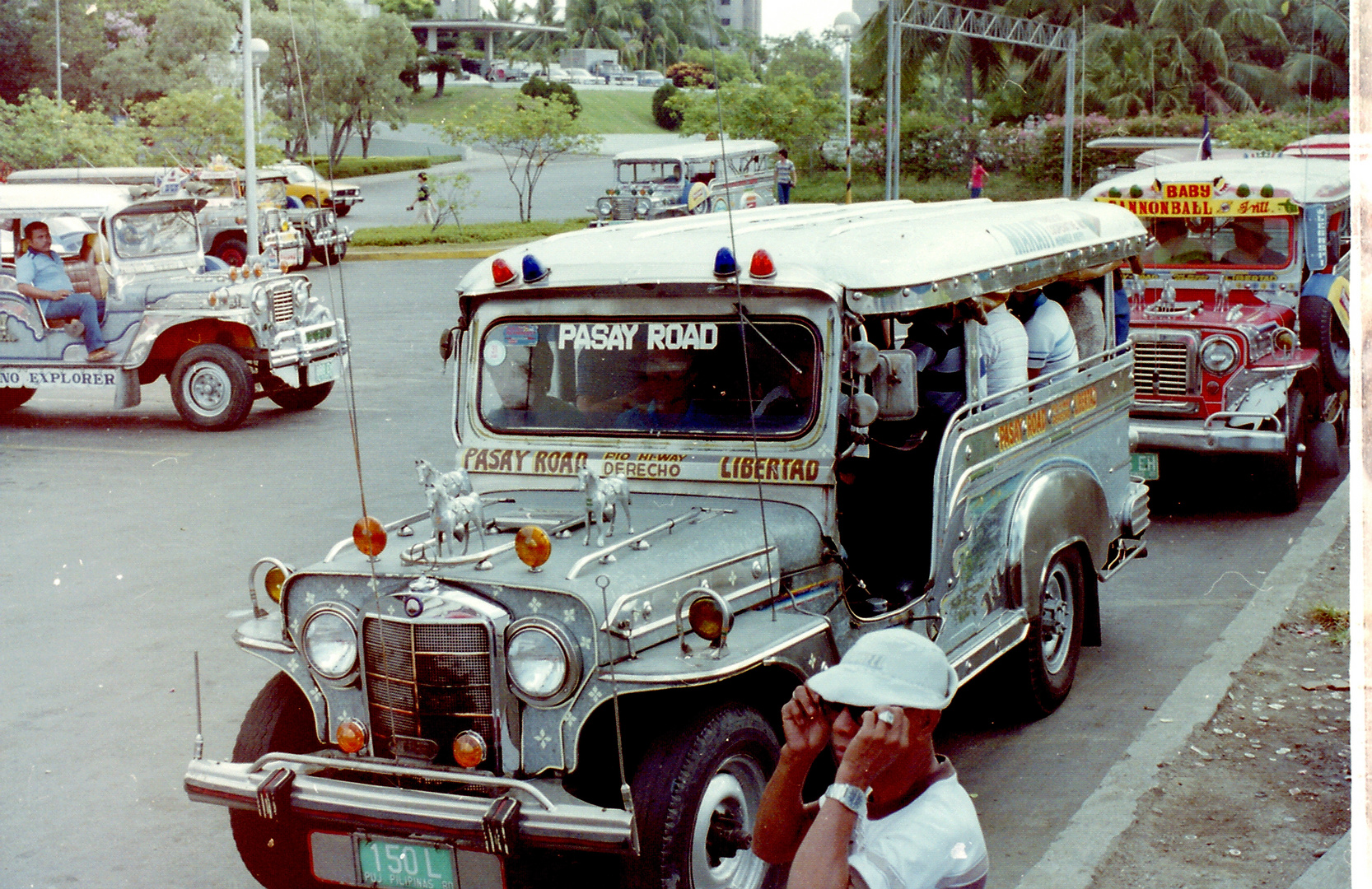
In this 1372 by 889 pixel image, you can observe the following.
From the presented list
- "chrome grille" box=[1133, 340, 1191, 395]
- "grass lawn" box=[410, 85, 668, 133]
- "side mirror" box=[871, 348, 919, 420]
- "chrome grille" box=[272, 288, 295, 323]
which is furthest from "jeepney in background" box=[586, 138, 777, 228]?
"side mirror" box=[871, 348, 919, 420]

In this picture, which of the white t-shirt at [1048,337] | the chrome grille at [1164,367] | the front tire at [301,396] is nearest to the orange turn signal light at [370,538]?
the white t-shirt at [1048,337]

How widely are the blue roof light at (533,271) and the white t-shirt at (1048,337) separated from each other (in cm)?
233

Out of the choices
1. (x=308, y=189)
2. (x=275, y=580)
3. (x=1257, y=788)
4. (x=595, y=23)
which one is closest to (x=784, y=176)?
(x=308, y=189)

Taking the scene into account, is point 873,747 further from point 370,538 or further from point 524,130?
point 524,130

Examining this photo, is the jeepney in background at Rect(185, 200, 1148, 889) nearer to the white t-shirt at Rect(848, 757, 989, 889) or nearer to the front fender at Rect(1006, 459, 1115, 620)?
the front fender at Rect(1006, 459, 1115, 620)

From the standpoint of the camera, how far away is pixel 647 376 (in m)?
5.16

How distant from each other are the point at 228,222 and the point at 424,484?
24427mm

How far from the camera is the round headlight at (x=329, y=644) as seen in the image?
4195 mm

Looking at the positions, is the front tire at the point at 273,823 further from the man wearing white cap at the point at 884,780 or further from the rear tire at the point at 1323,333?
the rear tire at the point at 1323,333

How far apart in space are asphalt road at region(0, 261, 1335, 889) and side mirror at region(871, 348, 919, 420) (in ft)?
5.10

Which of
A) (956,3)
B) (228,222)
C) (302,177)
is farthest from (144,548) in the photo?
(956,3)

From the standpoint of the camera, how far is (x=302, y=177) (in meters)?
32.2

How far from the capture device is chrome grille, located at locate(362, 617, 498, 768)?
399cm

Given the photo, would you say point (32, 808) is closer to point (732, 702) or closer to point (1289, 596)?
point (732, 702)
